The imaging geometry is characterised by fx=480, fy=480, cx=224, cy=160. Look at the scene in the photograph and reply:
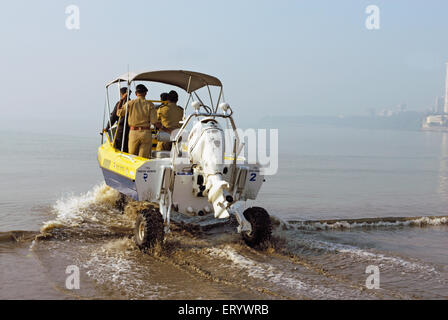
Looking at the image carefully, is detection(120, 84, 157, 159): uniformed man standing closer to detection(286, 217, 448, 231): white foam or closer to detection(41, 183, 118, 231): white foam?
detection(41, 183, 118, 231): white foam

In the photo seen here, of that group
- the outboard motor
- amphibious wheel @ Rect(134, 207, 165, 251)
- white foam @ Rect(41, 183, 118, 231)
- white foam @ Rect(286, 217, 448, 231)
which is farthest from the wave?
white foam @ Rect(41, 183, 118, 231)

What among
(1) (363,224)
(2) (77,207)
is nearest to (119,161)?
(2) (77,207)

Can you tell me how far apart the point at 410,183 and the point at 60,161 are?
14.1 m

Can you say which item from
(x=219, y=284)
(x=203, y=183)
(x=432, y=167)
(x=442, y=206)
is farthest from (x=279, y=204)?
(x=432, y=167)

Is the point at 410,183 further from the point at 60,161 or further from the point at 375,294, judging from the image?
the point at 60,161

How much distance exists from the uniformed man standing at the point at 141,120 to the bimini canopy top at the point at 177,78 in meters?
0.36

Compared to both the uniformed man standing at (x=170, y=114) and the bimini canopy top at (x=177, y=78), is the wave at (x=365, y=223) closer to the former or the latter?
the uniformed man standing at (x=170, y=114)

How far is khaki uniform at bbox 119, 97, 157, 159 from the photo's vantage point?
8.35 m

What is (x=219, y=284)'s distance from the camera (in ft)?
18.1

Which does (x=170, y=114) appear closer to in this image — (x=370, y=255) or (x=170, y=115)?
(x=170, y=115)

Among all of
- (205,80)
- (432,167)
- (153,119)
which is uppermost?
(205,80)

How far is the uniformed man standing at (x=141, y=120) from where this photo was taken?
8.35 meters

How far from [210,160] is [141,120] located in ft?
7.05

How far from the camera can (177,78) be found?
9.97 metres
